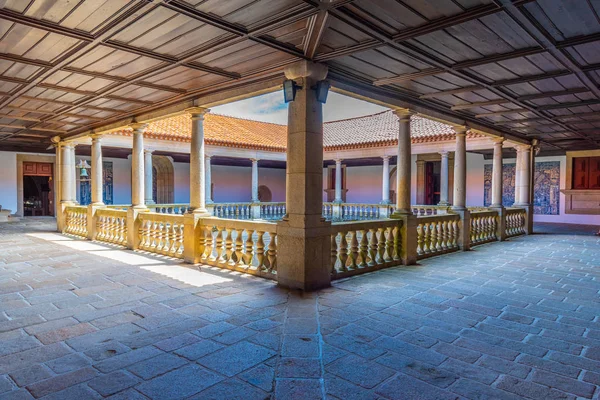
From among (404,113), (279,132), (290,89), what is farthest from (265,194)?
(290,89)

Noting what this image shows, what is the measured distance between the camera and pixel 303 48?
14.6ft

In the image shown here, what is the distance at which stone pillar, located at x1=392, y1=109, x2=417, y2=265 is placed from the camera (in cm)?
686

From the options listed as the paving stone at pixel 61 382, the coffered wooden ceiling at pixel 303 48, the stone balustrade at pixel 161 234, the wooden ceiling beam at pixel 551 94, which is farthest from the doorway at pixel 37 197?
the wooden ceiling beam at pixel 551 94

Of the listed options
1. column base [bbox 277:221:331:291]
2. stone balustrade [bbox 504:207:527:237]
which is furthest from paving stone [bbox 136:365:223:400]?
stone balustrade [bbox 504:207:527:237]

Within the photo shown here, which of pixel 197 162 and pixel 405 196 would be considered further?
Answer: pixel 405 196

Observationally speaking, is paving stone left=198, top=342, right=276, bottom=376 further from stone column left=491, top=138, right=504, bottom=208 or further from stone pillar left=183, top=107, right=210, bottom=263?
stone column left=491, top=138, right=504, bottom=208

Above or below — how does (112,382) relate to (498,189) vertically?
below

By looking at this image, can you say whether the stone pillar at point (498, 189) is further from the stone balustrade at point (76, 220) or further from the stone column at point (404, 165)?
the stone balustrade at point (76, 220)

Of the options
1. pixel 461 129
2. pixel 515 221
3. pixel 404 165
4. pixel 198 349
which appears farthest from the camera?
pixel 515 221

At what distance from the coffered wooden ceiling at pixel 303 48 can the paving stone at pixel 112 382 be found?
9.94 ft

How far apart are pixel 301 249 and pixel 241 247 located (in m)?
1.59

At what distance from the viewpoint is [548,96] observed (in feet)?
21.0

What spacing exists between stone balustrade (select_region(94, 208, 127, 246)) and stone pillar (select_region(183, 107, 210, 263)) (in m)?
2.92

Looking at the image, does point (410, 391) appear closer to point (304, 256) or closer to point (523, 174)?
point (304, 256)
